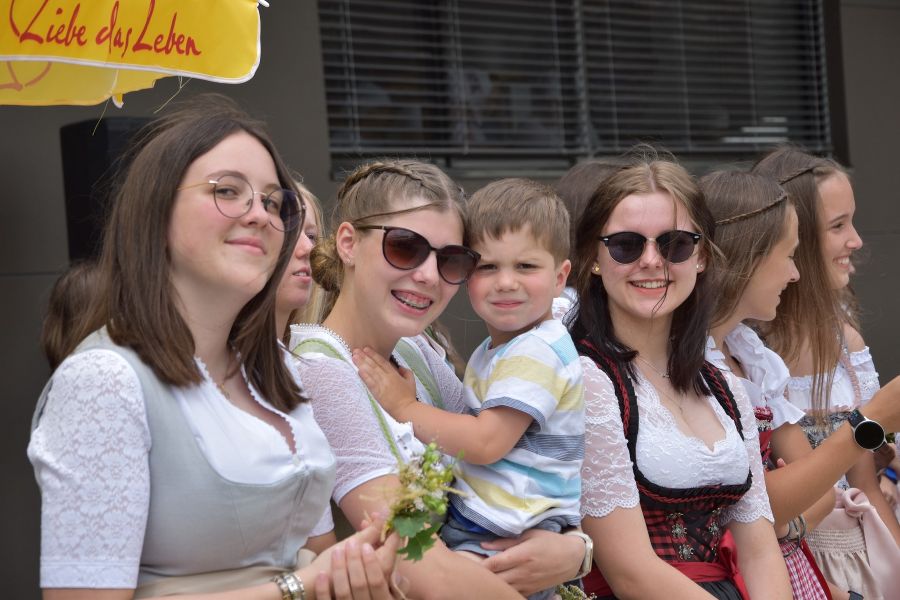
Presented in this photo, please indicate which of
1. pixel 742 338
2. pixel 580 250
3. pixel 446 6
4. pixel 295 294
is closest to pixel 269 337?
pixel 295 294

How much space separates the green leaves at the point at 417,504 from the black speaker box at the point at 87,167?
9.53ft

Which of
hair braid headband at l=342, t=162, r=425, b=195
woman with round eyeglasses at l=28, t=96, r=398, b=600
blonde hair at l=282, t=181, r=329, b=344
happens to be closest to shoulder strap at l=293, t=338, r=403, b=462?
woman with round eyeglasses at l=28, t=96, r=398, b=600

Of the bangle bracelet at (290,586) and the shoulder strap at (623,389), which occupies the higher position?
the shoulder strap at (623,389)

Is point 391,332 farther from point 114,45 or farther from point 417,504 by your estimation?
point 114,45

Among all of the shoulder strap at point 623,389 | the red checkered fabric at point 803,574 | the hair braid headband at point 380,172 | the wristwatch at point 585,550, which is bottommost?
the red checkered fabric at point 803,574

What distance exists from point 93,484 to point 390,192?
1175 millimetres

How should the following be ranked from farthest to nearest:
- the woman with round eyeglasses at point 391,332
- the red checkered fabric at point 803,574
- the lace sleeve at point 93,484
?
the red checkered fabric at point 803,574, the woman with round eyeglasses at point 391,332, the lace sleeve at point 93,484

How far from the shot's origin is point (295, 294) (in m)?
3.39

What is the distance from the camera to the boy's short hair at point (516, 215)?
306 cm

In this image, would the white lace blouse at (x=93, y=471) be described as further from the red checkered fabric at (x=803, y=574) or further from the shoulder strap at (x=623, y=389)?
the red checkered fabric at (x=803, y=574)

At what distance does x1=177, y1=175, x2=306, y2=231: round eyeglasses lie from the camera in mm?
2309

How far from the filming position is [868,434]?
3.89 m

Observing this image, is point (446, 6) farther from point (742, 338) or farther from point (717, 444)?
point (717, 444)

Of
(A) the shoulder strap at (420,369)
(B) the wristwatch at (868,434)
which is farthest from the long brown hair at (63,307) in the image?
(B) the wristwatch at (868,434)
